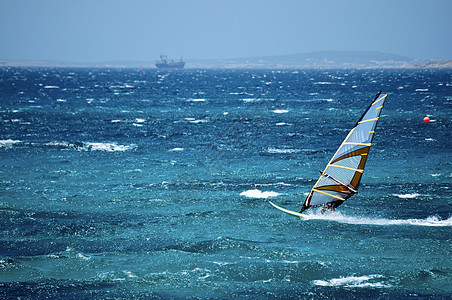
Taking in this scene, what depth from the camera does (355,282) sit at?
25219 millimetres

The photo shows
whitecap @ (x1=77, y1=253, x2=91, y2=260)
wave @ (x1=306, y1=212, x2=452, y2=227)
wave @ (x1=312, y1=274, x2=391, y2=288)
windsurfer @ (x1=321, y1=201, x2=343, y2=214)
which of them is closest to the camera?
wave @ (x1=312, y1=274, x2=391, y2=288)

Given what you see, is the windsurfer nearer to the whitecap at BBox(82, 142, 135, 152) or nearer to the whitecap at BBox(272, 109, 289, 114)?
the whitecap at BBox(82, 142, 135, 152)

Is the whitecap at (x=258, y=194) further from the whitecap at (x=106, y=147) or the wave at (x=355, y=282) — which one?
the whitecap at (x=106, y=147)

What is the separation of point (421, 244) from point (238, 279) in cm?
1137

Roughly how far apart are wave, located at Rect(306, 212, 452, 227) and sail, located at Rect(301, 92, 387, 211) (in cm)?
309

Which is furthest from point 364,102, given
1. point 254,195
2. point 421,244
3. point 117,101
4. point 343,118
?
point 421,244

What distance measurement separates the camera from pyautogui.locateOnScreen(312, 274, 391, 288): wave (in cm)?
2491

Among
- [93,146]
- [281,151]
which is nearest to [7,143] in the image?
[93,146]

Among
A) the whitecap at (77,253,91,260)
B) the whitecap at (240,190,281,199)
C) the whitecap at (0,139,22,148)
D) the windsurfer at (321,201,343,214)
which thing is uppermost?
the windsurfer at (321,201,343,214)

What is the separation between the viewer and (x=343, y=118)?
97.0m

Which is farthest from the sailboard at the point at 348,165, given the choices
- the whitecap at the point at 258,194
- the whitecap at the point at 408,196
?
the whitecap at the point at 408,196

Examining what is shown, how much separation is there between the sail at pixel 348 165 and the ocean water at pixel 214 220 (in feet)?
7.96

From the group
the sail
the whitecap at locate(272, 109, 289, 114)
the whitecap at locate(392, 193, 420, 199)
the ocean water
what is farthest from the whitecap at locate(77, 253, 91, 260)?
the whitecap at locate(272, 109, 289, 114)

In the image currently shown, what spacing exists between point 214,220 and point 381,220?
10771 millimetres
